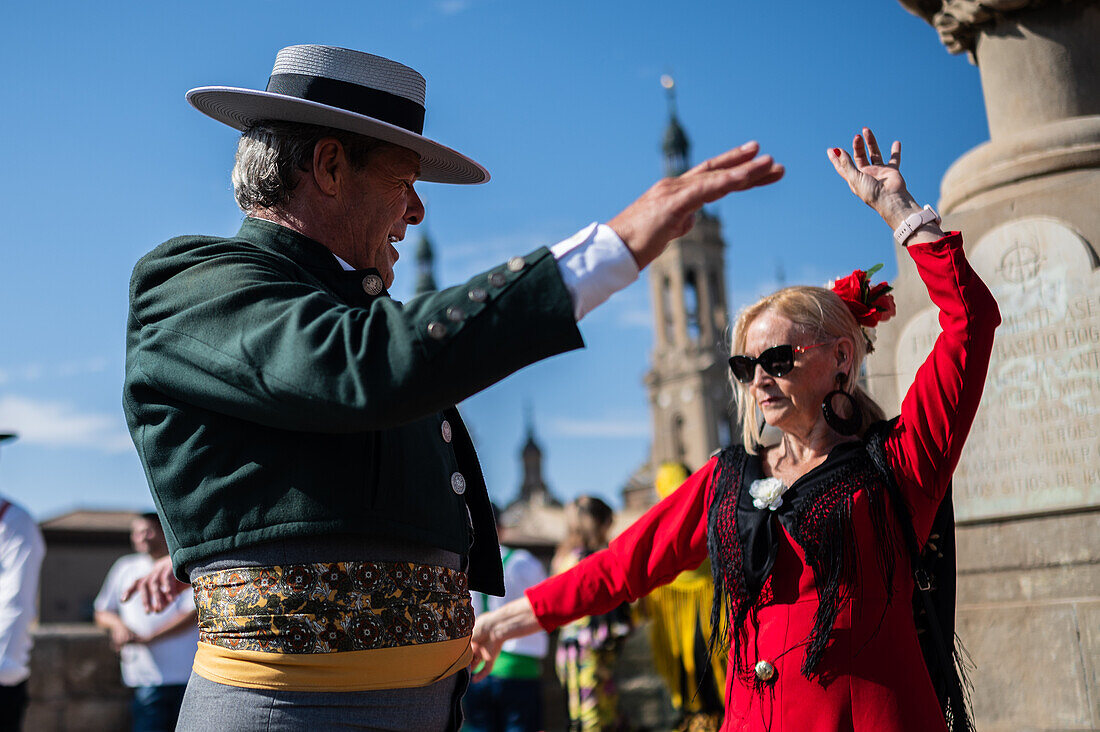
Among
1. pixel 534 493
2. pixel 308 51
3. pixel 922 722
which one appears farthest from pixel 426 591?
pixel 534 493

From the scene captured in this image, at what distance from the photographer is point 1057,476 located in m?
4.17

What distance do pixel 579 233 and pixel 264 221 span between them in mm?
729

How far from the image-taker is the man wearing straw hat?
4.97 ft

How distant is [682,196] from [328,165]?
802mm

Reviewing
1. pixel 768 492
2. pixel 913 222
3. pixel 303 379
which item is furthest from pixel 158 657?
pixel 303 379

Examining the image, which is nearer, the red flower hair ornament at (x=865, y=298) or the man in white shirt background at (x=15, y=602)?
the red flower hair ornament at (x=865, y=298)

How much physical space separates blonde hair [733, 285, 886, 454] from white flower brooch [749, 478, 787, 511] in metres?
0.25

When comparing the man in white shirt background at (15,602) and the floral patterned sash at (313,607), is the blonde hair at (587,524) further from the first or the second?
the floral patterned sash at (313,607)

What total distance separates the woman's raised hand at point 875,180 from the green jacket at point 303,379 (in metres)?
1.33

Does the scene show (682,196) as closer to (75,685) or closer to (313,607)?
(313,607)

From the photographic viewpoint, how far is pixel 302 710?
178 cm

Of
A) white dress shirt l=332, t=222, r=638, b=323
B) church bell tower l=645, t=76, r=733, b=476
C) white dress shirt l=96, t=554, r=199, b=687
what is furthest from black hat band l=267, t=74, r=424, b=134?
church bell tower l=645, t=76, r=733, b=476

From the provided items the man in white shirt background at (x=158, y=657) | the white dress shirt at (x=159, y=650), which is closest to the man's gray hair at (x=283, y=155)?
the man in white shirt background at (x=158, y=657)

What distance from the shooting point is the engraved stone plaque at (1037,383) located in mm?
4133
